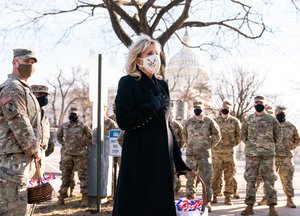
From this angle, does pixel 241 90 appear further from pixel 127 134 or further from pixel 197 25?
pixel 127 134

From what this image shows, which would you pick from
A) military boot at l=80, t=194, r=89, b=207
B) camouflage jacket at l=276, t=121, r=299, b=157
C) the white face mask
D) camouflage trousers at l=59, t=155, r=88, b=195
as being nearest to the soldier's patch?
the white face mask

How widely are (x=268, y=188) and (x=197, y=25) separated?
18.8 feet

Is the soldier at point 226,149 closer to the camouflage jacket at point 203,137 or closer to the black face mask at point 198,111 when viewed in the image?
the camouflage jacket at point 203,137

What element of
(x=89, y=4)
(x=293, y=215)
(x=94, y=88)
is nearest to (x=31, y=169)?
(x=94, y=88)

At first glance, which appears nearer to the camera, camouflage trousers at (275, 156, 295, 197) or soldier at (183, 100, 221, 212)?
soldier at (183, 100, 221, 212)

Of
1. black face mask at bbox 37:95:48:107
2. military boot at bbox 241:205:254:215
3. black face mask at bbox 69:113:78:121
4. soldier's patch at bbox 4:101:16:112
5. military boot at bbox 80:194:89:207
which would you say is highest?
black face mask at bbox 69:113:78:121

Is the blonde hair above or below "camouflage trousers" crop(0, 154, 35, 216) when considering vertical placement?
above

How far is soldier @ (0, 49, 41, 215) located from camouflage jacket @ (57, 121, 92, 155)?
17.4 feet

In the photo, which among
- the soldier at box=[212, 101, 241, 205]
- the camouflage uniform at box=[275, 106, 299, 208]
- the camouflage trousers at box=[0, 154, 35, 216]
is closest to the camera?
the camouflage trousers at box=[0, 154, 35, 216]

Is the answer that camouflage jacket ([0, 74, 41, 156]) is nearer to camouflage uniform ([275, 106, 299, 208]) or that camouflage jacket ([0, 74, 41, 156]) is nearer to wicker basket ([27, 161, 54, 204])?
wicker basket ([27, 161, 54, 204])

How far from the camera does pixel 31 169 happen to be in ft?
13.9

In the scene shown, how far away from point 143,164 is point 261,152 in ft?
17.0

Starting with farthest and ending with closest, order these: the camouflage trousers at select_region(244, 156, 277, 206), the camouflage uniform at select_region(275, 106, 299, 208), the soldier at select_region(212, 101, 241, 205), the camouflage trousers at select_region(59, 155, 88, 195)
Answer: the soldier at select_region(212, 101, 241, 205)
the camouflage uniform at select_region(275, 106, 299, 208)
the camouflage trousers at select_region(59, 155, 88, 195)
the camouflage trousers at select_region(244, 156, 277, 206)

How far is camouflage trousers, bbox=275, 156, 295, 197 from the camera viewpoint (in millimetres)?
9613
